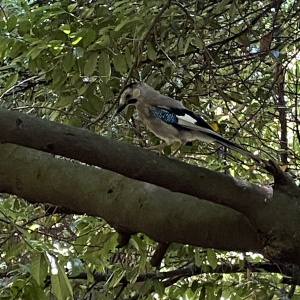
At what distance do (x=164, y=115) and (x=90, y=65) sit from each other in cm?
46

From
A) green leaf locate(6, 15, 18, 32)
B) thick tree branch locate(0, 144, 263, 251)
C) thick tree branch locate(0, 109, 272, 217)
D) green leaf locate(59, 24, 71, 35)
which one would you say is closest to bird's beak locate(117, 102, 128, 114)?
green leaf locate(59, 24, 71, 35)

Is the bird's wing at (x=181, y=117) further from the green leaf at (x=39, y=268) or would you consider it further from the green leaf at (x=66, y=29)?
the green leaf at (x=39, y=268)

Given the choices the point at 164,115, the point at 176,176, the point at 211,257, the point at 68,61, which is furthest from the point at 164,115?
the point at 176,176

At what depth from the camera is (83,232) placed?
2920 millimetres

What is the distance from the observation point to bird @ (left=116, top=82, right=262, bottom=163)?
105 inches

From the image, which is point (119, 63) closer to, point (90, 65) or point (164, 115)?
point (90, 65)

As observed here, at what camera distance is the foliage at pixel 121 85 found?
2504mm

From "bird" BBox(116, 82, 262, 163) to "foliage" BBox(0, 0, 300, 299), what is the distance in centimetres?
10

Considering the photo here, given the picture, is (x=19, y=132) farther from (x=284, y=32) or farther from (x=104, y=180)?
(x=284, y=32)

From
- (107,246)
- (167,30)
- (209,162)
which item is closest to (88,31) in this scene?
(167,30)

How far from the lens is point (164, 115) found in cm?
281

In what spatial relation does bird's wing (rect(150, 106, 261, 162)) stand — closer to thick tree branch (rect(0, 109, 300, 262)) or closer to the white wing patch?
the white wing patch

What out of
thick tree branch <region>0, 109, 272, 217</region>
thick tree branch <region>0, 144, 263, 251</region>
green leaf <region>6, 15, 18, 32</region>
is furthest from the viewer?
green leaf <region>6, 15, 18, 32</region>

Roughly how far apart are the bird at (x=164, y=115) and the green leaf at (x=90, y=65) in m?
0.27
